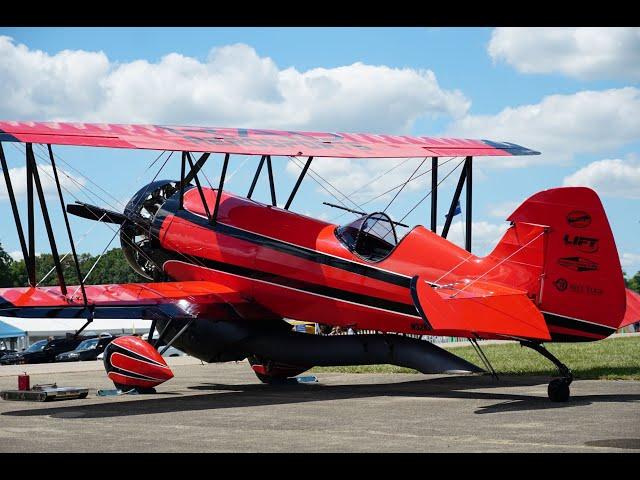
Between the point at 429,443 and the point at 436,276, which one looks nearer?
the point at 429,443

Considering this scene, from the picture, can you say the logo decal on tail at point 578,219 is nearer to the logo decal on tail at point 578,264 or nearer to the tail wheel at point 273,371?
the logo decal on tail at point 578,264

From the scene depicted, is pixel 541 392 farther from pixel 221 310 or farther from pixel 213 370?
pixel 213 370

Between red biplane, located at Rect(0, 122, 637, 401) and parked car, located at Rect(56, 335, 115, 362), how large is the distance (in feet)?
56.6

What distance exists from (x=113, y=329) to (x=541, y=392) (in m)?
37.9

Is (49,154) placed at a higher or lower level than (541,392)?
higher

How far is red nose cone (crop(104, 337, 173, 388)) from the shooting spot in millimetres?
15406

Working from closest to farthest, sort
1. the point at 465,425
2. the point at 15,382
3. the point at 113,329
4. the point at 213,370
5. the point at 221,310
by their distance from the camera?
the point at 465,425 → the point at 221,310 → the point at 15,382 → the point at 213,370 → the point at 113,329

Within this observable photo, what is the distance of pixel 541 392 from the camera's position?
14922mm

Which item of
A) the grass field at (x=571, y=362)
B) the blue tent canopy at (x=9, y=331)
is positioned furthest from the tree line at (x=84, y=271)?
the grass field at (x=571, y=362)

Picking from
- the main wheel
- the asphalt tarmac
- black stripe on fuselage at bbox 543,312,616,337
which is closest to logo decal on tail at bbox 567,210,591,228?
black stripe on fuselage at bbox 543,312,616,337

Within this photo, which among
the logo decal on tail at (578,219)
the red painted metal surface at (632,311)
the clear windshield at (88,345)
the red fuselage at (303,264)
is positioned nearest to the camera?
the logo decal on tail at (578,219)

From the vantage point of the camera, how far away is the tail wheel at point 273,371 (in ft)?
59.2

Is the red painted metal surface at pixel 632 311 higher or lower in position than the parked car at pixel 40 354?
higher
